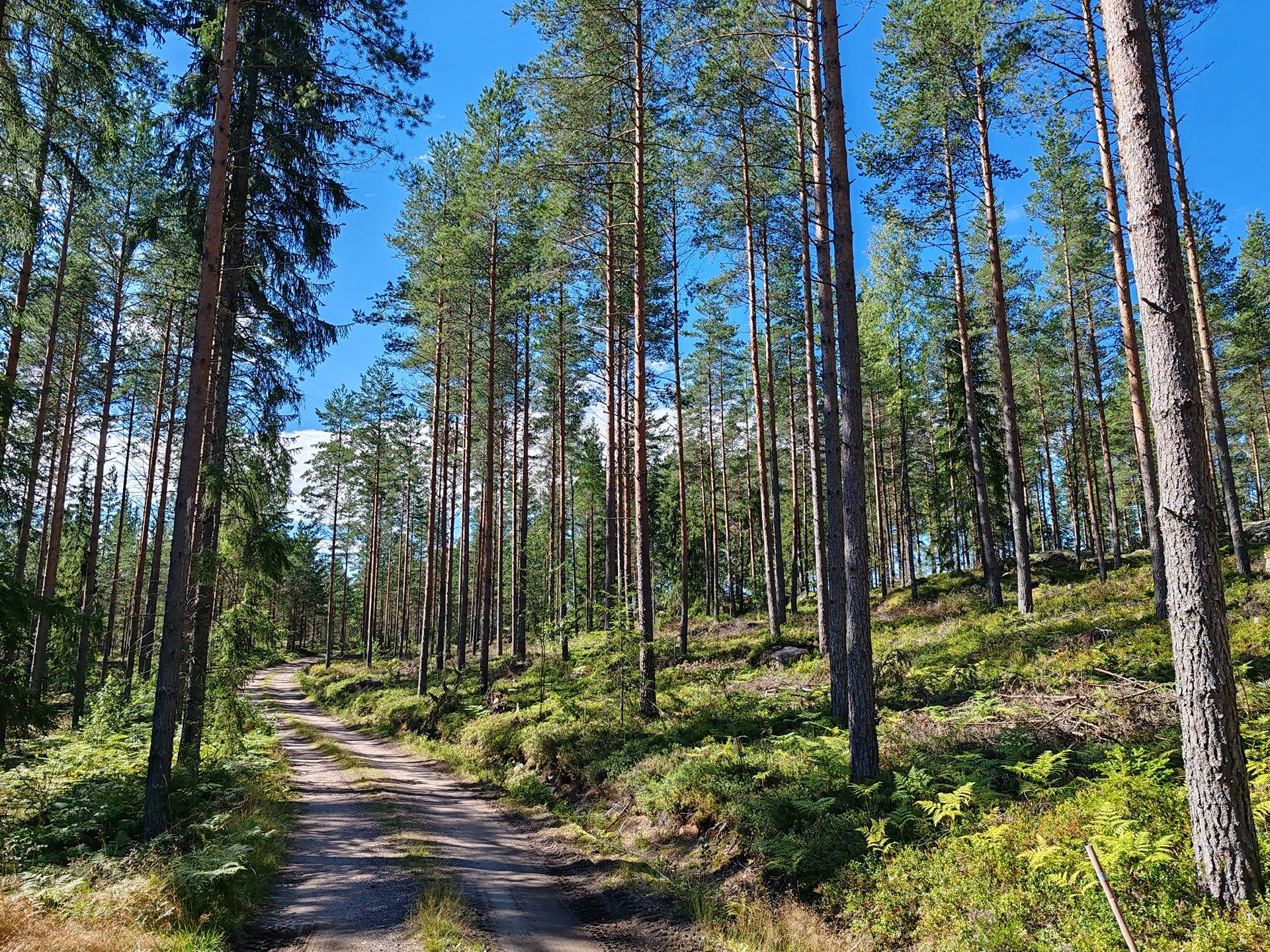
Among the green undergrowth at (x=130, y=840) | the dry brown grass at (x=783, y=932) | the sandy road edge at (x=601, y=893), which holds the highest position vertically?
the green undergrowth at (x=130, y=840)

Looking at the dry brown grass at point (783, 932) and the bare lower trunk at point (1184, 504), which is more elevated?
the bare lower trunk at point (1184, 504)

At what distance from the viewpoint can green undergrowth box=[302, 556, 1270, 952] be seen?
5.02m

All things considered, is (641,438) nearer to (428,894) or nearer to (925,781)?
(925,781)

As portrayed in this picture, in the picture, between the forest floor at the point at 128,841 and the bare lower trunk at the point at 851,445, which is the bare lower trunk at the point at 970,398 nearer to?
the bare lower trunk at the point at 851,445

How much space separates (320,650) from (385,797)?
6083 cm

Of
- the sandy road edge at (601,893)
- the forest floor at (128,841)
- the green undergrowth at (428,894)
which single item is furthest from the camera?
the sandy road edge at (601,893)

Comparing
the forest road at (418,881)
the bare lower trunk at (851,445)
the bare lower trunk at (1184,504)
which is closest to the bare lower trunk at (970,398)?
the bare lower trunk at (851,445)

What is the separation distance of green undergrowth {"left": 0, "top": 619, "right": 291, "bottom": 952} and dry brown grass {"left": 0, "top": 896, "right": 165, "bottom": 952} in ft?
0.04

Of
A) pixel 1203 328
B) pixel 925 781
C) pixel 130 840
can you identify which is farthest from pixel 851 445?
pixel 1203 328

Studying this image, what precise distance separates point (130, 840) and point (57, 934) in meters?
3.70

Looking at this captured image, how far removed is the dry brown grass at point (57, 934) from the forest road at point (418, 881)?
108cm

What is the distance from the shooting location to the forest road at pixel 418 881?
643 cm

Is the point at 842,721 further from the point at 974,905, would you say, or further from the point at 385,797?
the point at 385,797

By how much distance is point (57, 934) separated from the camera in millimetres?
4977
